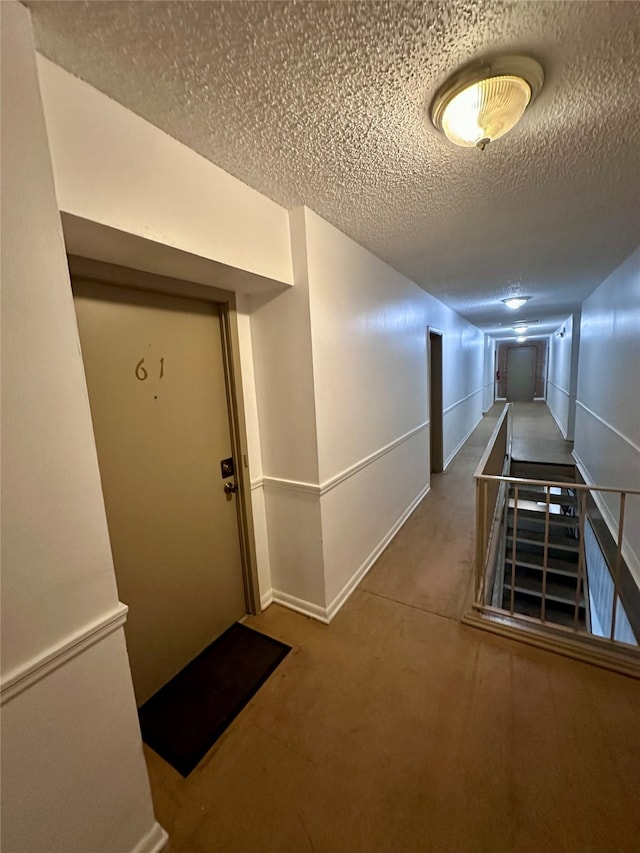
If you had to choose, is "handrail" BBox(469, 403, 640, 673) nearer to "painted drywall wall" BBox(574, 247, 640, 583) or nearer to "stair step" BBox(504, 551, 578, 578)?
"stair step" BBox(504, 551, 578, 578)

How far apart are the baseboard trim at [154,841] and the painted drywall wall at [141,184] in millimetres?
1964

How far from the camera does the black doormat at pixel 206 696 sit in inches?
55.1

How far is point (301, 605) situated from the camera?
2141mm

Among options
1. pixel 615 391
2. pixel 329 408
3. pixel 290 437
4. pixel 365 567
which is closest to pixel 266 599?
pixel 365 567

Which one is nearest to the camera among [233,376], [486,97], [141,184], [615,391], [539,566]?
[486,97]

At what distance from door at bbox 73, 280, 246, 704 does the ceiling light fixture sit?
52.7 inches

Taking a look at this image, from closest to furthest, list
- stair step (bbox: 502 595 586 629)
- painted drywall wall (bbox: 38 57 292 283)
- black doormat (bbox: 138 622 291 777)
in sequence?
painted drywall wall (bbox: 38 57 292 283) → black doormat (bbox: 138 622 291 777) → stair step (bbox: 502 595 586 629)

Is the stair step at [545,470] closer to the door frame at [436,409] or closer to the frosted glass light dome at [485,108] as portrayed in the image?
the door frame at [436,409]

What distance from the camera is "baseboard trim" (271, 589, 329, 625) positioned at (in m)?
2.05

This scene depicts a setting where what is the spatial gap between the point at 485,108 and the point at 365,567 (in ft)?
8.37

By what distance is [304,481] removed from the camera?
6.53 ft

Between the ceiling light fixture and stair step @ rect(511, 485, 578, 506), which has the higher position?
the ceiling light fixture

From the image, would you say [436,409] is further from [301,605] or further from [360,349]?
[301,605]

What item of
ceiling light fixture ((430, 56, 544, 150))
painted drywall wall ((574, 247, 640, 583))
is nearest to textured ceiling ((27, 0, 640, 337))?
ceiling light fixture ((430, 56, 544, 150))
